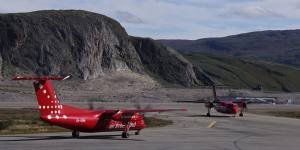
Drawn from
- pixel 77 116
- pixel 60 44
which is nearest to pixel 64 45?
pixel 60 44

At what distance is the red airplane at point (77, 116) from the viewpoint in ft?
116

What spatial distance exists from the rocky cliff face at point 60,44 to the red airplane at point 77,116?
3090 inches

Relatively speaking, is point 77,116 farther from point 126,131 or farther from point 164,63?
point 164,63

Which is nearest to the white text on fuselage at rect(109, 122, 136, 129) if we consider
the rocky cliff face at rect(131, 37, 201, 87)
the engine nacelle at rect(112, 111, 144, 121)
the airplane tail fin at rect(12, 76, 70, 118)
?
the engine nacelle at rect(112, 111, 144, 121)

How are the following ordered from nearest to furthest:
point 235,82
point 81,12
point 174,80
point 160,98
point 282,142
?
point 282,142 < point 160,98 < point 81,12 < point 174,80 < point 235,82

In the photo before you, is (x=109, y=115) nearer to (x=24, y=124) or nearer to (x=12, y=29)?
(x=24, y=124)

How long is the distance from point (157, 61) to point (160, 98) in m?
37.1

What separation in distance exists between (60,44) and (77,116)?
88614 millimetres


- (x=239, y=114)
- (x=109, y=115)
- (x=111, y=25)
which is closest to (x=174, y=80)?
(x=111, y=25)

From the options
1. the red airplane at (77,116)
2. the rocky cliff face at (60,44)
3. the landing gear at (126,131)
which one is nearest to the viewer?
the red airplane at (77,116)

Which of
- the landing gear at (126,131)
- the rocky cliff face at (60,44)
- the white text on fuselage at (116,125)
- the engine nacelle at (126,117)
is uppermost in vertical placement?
the rocky cliff face at (60,44)

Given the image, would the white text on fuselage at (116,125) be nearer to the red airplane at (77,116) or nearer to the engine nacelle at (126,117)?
the red airplane at (77,116)

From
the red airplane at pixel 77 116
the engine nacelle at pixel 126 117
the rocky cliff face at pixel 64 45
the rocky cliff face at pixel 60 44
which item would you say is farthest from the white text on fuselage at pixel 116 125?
the rocky cliff face at pixel 60 44

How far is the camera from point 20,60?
119m
